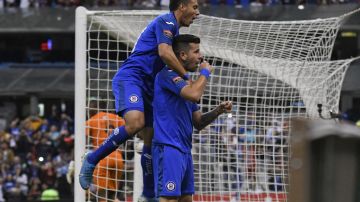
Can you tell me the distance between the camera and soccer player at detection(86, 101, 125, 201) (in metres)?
8.70

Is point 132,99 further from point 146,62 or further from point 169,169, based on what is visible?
point 169,169

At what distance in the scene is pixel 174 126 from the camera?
19.6ft

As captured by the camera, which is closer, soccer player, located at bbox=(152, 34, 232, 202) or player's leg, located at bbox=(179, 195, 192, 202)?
soccer player, located at bbox=(152, 34, 232, 202)

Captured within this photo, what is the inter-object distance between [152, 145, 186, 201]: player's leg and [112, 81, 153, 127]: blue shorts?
34cm

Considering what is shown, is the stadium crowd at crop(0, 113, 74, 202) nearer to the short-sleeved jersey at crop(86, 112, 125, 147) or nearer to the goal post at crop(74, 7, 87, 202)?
the short-sleeved jersey at crop(86, 112, 125, 147)

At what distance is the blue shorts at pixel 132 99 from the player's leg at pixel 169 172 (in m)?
0.34

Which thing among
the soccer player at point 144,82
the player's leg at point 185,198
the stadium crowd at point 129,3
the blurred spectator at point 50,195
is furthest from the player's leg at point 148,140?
the stadium crowd at point 129,3

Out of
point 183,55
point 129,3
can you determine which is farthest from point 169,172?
point 129,3

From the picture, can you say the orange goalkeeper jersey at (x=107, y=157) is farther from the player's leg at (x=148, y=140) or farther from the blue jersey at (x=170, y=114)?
the blue jersey at (x=170, y=114)

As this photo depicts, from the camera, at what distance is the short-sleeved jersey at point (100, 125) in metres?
8.66

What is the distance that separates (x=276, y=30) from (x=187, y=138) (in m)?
3.74

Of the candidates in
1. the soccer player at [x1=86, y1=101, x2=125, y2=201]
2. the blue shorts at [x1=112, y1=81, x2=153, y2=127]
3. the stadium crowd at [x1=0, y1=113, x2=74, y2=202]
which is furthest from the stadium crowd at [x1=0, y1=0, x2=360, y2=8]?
the blue shorts at [x1=112, y1=81, x2=153, y2=127]

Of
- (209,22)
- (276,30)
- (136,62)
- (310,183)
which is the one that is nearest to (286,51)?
(276,30)

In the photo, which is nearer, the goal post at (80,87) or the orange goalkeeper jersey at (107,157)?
the goal post at (80,87)
